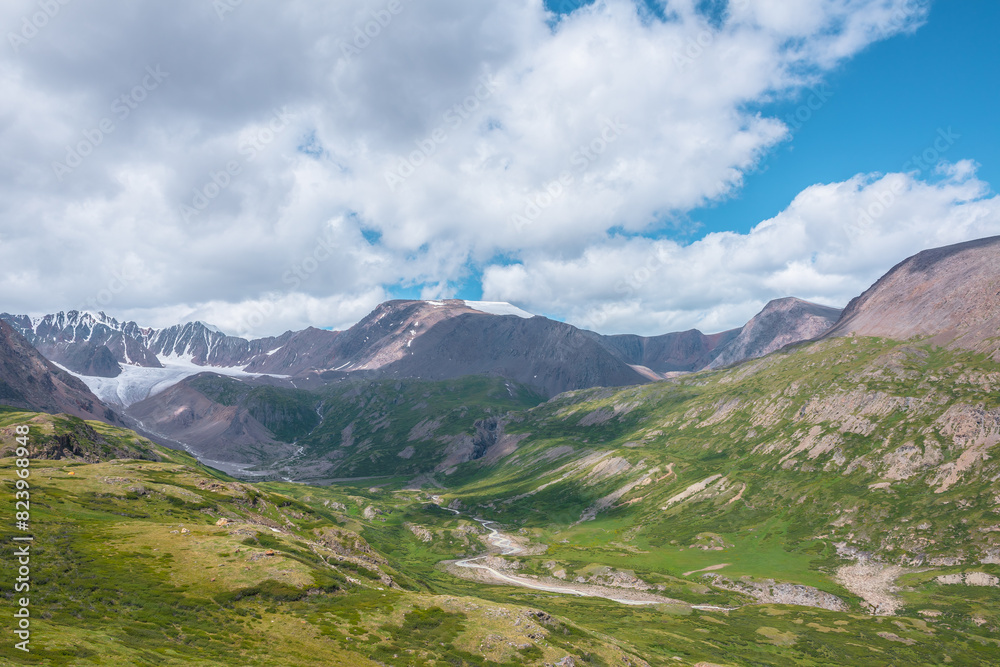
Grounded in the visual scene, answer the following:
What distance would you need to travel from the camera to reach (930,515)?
19862cm

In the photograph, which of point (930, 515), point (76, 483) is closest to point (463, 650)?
point (76, 483)

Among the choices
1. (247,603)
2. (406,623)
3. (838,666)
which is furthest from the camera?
(838,666)

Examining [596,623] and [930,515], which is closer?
[596,623]

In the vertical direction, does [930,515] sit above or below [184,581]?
below

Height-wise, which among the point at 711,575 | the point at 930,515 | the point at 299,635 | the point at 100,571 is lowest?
the point at 711,575

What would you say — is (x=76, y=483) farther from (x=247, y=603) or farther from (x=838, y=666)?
(x=838, y=666)

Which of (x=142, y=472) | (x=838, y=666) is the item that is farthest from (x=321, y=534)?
(x=838, y=666)

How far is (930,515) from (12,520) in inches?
11111

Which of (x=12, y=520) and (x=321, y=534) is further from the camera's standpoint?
(x=321, y=534)

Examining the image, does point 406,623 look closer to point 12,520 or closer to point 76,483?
point 12,520

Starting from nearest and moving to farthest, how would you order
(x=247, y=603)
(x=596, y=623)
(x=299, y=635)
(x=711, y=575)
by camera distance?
(x=299, y=635)
(x=247, y=603)
(x=596, y=623)
(x=711, y=575)

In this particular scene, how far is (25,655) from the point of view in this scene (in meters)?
44.5

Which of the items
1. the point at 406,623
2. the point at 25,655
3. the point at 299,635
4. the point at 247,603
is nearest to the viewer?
the point at 25,655

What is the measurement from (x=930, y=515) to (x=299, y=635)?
788 feet
